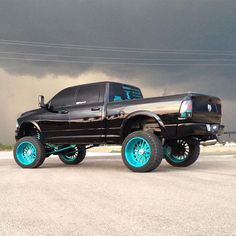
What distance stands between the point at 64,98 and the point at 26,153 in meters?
1.87

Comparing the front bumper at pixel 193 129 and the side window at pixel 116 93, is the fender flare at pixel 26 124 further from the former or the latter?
the front bumper at pixel 193 129

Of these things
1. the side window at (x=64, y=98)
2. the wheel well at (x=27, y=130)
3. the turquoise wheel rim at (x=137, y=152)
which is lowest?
the turquoise wheel rim at (x=137, y=152)

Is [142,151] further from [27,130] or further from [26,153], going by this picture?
[27,130]

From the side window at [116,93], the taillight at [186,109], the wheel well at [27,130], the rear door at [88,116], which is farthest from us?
the wheel well at [27,130]

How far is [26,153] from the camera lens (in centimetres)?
1123

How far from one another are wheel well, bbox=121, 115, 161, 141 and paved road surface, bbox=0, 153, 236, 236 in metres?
1.89

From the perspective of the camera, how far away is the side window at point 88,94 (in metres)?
10.3

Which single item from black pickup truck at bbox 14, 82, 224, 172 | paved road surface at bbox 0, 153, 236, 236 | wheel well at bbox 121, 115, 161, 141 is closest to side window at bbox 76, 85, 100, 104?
black pickup truck at bbox 14, 82, 224, 172

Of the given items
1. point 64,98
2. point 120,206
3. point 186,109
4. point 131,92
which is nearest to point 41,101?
point 64,98

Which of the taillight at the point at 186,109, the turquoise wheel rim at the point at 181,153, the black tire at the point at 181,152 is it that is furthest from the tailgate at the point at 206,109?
the turquoise wheel rim at the point at 181,153

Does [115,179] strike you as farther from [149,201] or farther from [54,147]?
[54,147]

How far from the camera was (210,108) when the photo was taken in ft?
30.8

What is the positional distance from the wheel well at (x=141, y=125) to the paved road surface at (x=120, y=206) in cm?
189

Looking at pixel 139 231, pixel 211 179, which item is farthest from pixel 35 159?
pixel 139 231
